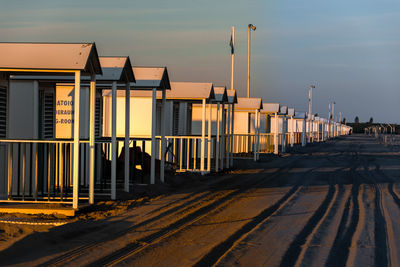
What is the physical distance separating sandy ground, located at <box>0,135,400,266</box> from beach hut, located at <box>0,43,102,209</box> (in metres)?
1.49

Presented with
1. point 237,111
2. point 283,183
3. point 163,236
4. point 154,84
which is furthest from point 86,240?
point 237,111

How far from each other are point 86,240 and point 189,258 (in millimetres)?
1842

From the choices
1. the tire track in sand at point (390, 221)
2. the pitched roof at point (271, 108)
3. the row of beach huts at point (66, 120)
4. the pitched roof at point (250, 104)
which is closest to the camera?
the tire track in sand at point (390, 221)

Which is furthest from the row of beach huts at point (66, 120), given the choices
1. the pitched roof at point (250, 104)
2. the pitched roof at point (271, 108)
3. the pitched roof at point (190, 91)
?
the pitched roof at point (271, 108)

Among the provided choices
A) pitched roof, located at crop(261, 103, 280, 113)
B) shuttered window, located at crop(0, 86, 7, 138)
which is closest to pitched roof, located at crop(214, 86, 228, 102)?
shuttered window, located at crop(0, 86, 7, 138)

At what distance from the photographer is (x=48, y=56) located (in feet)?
36.9

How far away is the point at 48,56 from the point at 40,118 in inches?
136

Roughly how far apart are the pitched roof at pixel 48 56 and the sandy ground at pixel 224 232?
2.84 metres

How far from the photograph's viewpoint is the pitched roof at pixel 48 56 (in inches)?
436

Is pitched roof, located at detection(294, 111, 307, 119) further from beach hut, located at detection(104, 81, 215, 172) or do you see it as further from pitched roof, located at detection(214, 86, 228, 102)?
pitched roof, located at detection(214, 86, 228, 102)

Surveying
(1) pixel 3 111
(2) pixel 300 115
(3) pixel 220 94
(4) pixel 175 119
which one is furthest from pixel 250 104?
(2) pixel 300 115

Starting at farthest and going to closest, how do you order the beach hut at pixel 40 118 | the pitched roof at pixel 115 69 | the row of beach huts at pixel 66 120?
the pitched roof at pixel 115 69 → the row of beach huts at pixel 66 120 → the beach hut at pixel 40 118

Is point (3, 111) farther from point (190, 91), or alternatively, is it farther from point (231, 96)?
point (231, 96)

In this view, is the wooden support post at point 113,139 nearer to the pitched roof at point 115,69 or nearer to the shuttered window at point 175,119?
the pitched roof at point 115,69
